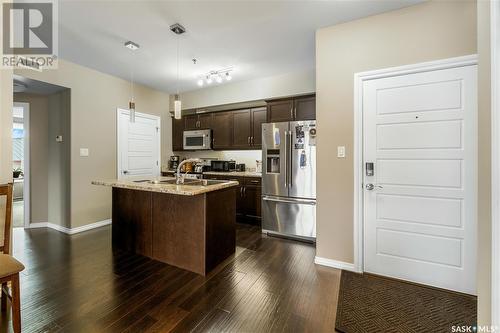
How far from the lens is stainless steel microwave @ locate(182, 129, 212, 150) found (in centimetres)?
472

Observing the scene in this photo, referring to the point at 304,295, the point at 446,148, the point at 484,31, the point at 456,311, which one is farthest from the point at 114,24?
the point at 456,311

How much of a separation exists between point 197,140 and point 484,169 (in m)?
→ 4.44

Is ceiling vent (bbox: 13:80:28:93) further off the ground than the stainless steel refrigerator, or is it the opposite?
ceiling vent (bbox: 13:80:28:93)

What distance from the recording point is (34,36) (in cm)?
261

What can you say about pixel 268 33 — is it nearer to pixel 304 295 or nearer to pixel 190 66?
pixel 190 66

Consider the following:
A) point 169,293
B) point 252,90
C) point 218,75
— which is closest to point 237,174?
point 252,90

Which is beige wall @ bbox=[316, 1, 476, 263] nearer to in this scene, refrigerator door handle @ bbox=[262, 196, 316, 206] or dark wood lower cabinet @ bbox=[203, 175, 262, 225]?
refrigerator door handle @ bbox=[262, 196, 316, 206]

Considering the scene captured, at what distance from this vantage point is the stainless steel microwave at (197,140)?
472 centimetres

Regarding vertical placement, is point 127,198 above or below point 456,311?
above

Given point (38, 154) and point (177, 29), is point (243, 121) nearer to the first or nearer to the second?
point (177, 29)

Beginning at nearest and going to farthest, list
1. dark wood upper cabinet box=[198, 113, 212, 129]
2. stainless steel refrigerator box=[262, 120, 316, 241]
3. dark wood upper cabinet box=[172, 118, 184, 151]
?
stainless steel refrigerator box=[262, 120, 316, 241] → dark wood upper cabinet box=[198, 113, 212, 129] → dark wood upper cabinet box=[172, 118, 184, 151]

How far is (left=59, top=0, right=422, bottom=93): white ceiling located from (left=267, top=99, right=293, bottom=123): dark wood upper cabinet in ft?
1.78

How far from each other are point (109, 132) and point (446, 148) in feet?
15.6
